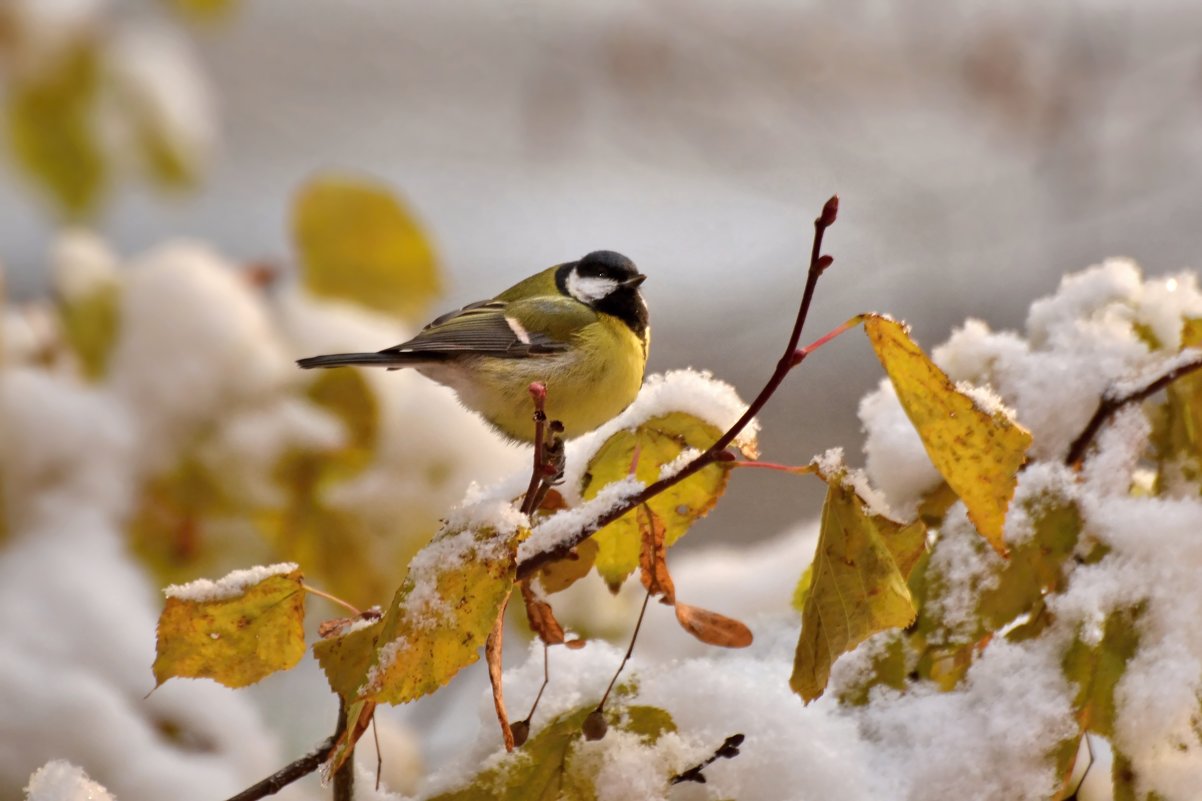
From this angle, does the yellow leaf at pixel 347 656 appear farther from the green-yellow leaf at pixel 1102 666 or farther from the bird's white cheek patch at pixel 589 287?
the bird's white cheek patch at pixel 589 287

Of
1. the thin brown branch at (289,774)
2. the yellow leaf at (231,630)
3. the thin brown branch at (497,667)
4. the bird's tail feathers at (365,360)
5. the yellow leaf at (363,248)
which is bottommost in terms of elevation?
the thin brown branch at (289,774)

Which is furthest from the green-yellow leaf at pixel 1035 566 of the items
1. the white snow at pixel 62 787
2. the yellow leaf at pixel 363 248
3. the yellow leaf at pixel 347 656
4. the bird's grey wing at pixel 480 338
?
the yellow leaf at pixel 363 248

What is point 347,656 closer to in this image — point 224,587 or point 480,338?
point 224,587

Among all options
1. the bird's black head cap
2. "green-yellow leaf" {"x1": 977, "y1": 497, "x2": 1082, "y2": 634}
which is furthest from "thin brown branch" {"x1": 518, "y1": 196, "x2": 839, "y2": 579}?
the bird's black head cap

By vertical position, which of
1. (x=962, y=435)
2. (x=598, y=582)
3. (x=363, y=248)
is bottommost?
(x=962, y=435)

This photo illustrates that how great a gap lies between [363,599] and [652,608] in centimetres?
23

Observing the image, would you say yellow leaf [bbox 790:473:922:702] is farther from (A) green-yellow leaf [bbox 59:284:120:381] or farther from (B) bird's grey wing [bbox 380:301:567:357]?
(A) green-yellow leaf [bbox 59:284:120:381]

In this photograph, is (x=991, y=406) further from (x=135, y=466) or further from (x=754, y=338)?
(x=754, y=338)

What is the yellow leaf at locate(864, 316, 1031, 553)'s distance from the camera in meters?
0.41

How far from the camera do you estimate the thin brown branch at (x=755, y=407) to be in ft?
1.19

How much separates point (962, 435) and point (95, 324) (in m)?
0.80

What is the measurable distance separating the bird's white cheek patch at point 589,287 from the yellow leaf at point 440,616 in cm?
53

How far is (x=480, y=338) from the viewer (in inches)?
35.9

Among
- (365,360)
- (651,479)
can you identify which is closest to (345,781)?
(651,479)
